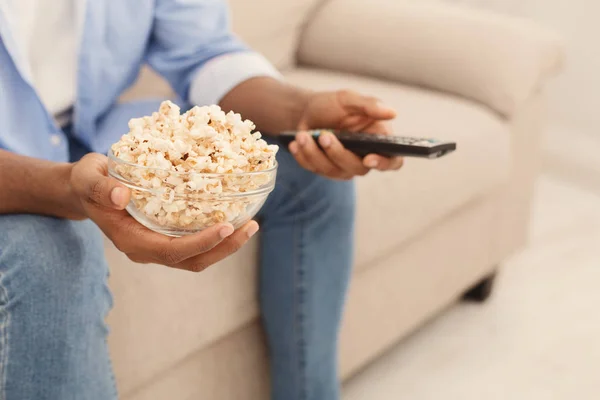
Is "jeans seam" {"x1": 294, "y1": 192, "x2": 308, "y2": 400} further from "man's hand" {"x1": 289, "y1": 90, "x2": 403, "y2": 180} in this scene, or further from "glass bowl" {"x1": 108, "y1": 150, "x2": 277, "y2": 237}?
"glass bowl" {"x1": 108, "y1": 150, "x2": 277, "y2": 237}

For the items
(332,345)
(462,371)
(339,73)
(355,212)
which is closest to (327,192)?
(355,212)

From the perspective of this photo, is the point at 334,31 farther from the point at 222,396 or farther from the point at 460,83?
the point at 222,396

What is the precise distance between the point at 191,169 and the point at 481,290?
1.19m

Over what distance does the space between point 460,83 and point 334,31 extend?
A: 31 centimetres

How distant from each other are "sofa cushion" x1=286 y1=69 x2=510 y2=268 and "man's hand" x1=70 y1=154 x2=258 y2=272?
53cm

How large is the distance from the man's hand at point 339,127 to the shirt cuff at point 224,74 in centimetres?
11

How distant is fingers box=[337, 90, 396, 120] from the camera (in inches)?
34.3

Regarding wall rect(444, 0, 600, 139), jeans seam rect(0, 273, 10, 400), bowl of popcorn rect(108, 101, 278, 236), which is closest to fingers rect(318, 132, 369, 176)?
bowl of popcorn rect(108, 101, 278, 236)

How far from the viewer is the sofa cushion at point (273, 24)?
151 centimetres

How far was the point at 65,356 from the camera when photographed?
684mm

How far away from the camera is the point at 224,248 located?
60 cm

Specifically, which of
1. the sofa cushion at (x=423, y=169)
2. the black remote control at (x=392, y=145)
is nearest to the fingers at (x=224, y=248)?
the black remote control at (x=392, y=145)

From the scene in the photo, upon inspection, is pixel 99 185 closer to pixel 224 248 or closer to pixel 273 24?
pixel 224 248

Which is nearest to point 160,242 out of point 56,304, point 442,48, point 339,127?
point 56,304
